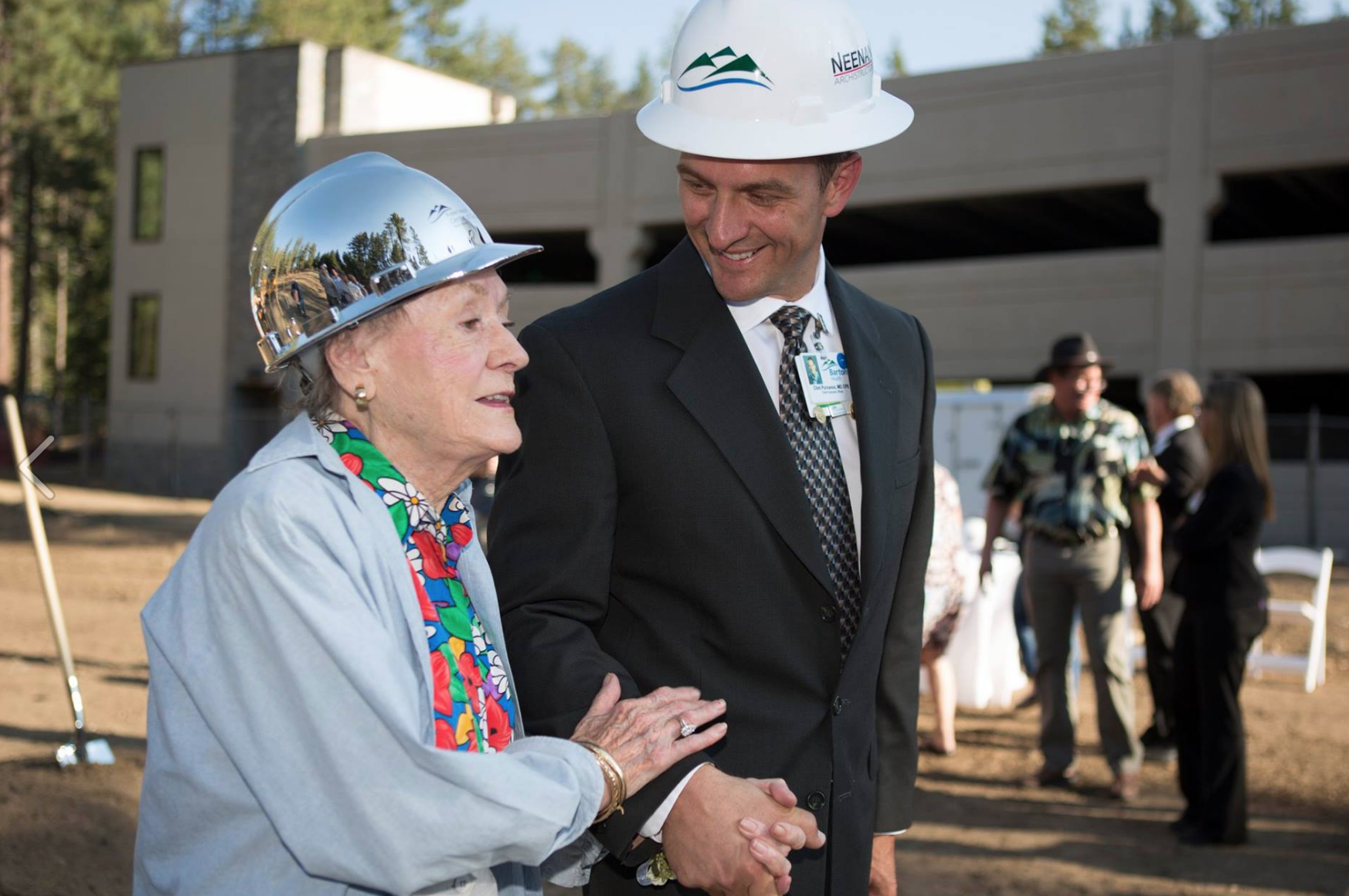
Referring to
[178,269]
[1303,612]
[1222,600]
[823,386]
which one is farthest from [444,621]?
[178,269]

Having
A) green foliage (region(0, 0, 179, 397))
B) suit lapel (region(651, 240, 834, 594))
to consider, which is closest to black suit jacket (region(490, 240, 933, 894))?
suit lapel (region(651, 240, 834, 594))

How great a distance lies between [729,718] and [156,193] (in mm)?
35628

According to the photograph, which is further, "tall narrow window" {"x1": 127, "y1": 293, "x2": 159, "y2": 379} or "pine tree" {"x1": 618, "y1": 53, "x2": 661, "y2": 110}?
"pine tree" {"x1": 618, "y1": 53, "x2": 661, "y2": 110}

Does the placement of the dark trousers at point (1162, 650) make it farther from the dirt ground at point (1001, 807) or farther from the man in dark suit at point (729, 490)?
the man in dark suit at point (729, 490)

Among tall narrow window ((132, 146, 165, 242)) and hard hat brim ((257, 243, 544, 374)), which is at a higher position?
tall narrow window ((132, 146, 165, 242))

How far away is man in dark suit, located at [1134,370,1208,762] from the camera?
26.5ft

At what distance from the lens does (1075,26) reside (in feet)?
191

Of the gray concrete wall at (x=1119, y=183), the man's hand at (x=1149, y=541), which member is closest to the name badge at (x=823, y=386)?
the man's hand at (x=1149, y=541)

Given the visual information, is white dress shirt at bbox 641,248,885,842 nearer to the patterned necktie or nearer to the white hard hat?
the patterned necktie

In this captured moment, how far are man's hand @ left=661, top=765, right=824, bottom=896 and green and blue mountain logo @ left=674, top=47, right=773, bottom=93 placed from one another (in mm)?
1267

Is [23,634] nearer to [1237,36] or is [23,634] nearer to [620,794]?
[620,794]

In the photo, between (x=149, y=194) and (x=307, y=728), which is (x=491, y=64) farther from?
(x=307, y=728)

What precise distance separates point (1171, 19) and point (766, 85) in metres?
68.5

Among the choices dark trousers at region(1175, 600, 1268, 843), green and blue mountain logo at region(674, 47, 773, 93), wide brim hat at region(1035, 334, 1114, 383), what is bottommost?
dark trousers at region(1175, 600, 1268, 843)
